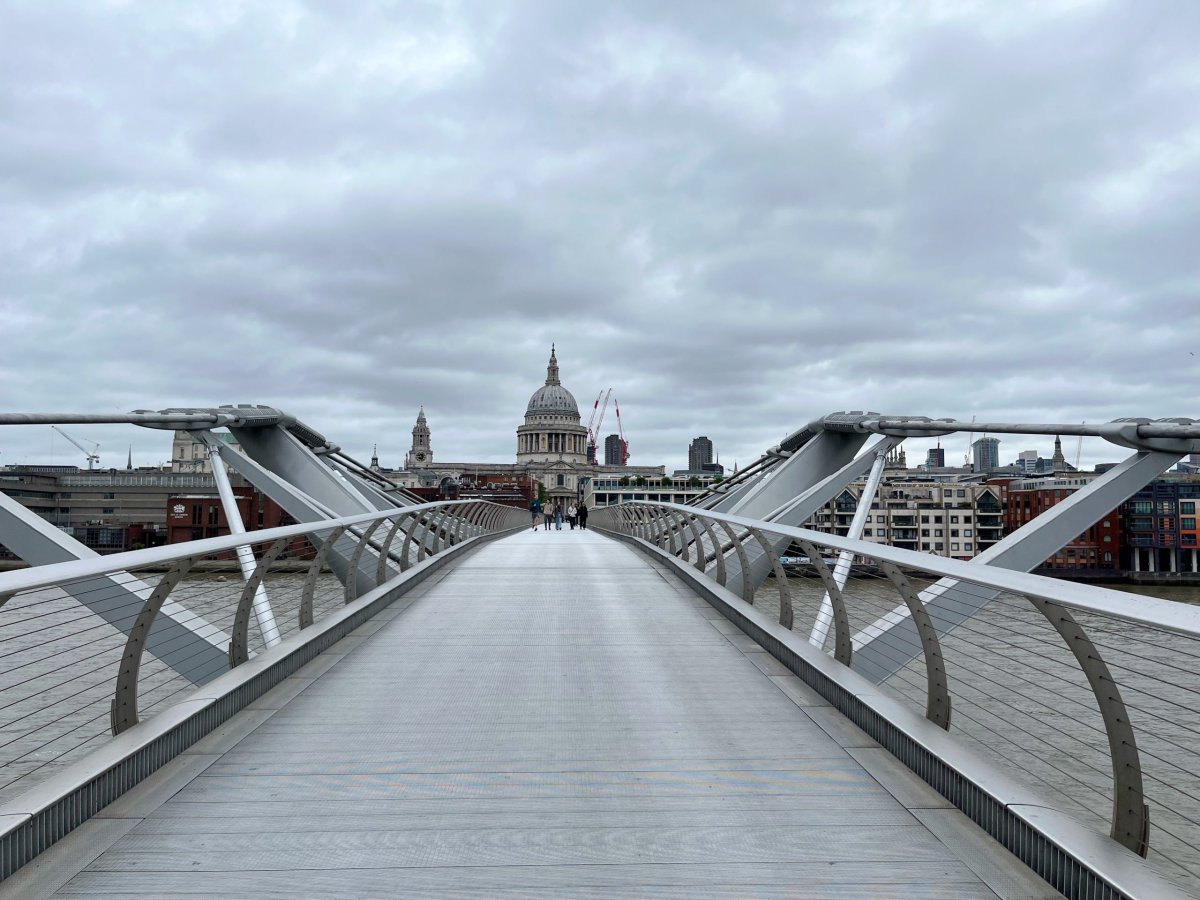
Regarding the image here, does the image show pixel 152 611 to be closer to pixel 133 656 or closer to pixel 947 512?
pixel 133 656

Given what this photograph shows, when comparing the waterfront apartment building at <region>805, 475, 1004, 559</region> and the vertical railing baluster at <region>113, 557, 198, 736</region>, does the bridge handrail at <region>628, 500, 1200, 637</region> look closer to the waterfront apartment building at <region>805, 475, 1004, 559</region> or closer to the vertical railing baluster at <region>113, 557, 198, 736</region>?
the vertical railing baluster at <region>113, 557, 198, 736</region>

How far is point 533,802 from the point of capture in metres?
4.14

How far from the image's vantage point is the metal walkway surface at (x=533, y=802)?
3.35m

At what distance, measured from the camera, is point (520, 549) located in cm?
2408

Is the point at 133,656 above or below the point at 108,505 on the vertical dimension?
below

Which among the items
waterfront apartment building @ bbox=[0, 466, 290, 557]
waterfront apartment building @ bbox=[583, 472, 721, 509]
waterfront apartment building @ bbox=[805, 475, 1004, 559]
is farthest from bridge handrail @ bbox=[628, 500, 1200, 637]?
waterfront apartment building @ bbox=[583, 472, 721, 509]

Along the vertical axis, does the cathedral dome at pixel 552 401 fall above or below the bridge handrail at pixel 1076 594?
above

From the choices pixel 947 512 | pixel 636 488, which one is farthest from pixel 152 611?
pixel 636 488

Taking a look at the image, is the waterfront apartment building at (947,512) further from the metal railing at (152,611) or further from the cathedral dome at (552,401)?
the cathedral dome at (552,401)

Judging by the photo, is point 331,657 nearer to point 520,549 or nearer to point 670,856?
point 670,856

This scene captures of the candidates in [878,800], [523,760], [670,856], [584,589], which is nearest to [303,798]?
[523,760]

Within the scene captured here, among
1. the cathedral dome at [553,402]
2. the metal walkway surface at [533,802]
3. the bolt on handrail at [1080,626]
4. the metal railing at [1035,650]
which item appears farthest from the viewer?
the cathedral dome at [553,402]

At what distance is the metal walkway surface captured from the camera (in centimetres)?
335

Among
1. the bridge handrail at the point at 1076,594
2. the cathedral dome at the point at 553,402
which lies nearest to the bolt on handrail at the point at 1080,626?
the bridge handrail at the point at 1076,594
